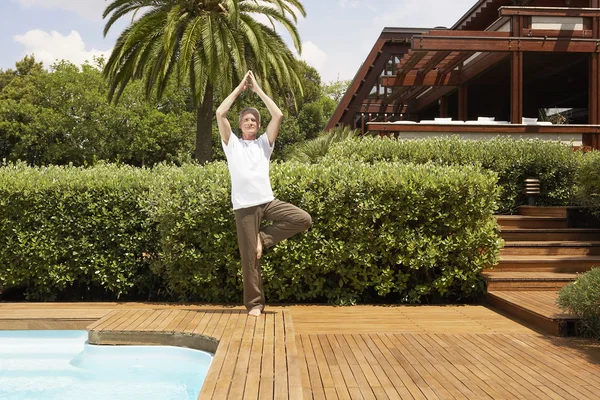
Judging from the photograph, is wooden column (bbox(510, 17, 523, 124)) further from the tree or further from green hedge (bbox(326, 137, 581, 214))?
the tree

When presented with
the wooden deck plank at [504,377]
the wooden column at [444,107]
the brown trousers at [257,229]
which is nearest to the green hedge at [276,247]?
the brown trousers at [257,229]

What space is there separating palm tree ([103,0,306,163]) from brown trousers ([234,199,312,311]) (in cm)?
1016

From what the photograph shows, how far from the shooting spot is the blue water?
14.8 feet

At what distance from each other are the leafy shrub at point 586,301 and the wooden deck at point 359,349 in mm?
208

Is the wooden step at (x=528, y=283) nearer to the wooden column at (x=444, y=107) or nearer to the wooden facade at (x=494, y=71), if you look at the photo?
the wooden facade at (x=494, y=71)

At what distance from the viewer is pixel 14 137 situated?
120ft

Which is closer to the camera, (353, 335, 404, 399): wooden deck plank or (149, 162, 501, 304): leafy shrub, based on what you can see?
(353, 335, 404, 399): wooden deck plank

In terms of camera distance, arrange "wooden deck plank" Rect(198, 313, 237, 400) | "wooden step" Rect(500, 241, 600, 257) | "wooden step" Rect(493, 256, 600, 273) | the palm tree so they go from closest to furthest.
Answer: "wooden deck plank" Rect(198, 313, 237, 400) < "wooden step" Rect(493, 256, 600, 273) < "wooden step" Rect(500, 241, 600, 257) < the palm tree

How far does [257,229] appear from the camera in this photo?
17.6ft

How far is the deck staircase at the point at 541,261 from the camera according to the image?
5.73 m

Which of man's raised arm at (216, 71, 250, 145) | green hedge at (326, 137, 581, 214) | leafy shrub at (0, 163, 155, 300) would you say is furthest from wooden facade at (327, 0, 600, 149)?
man's raised arm at (216, 71, 250, 145)

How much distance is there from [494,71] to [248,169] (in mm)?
13711

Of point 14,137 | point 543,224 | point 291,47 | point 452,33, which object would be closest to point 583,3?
point 452,33

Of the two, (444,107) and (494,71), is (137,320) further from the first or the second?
(444,107)
